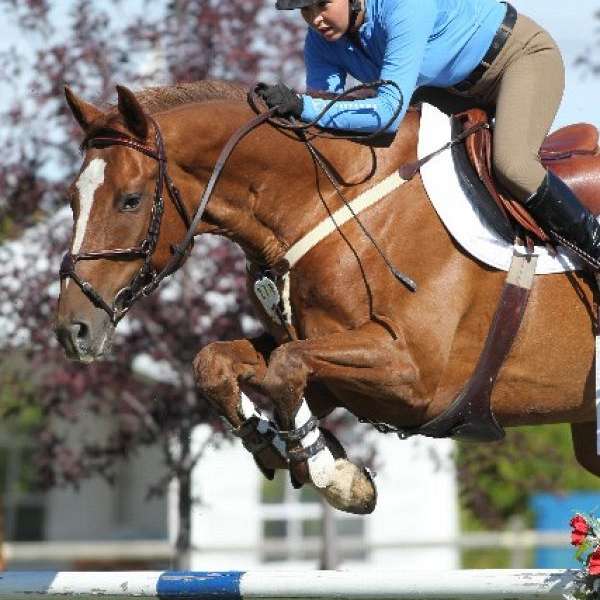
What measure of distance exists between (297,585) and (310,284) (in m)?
1.14

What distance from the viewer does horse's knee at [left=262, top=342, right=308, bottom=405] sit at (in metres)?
5.05

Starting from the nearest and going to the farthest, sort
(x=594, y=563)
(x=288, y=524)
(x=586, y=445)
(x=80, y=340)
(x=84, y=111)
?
(x=594, y=563) → (x=80, y=340) → (x=84, y=111) → (x=586, y=445) → (x=288, y=524)

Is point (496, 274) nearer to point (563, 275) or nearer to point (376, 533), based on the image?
point (563, 275)

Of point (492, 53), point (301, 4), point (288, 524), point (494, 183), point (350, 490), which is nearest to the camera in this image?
point (350, 490)

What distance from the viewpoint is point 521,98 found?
5.57 m

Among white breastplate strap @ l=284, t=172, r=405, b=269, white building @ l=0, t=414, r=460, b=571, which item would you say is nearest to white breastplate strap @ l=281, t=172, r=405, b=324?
white breastplate strap @ l=284, t=172, r=405, b=269

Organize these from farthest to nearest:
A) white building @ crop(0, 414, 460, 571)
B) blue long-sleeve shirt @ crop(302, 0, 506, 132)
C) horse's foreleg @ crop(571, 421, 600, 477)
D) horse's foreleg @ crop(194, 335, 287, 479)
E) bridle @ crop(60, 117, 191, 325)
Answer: white building @ crop(0, 414, 460, 571), horse's foreleg @ crop(571, 421, 600, 477), horse's foreleg @ crop(194, 335, 287, 479), blue long-sleeve shirt @ crop(302, 0, 506, 132), bridle @ crop(60, 117, 191, 325)

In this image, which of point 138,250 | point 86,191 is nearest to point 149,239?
point 138,250

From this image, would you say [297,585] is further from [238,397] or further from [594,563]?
[594,563]

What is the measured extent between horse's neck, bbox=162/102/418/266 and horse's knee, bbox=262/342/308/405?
507 millimetres

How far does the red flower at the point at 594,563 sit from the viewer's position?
189 inches

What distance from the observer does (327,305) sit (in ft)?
17.4

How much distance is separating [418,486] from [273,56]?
23.7 ft

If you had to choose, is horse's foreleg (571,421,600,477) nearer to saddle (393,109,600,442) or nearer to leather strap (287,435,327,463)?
saddle (393,109,600,442)
